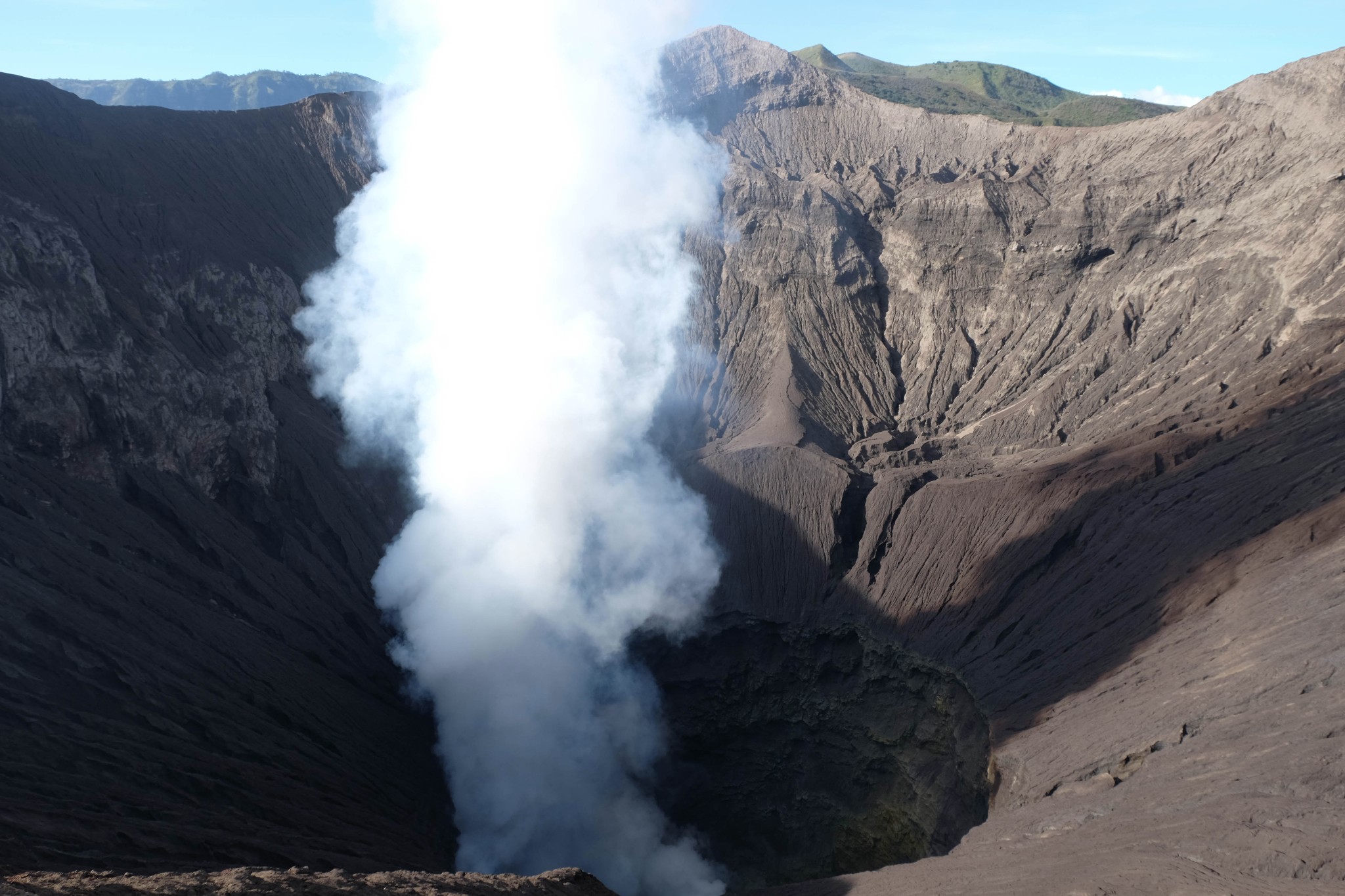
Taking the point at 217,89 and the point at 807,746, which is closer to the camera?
the point at 807,746

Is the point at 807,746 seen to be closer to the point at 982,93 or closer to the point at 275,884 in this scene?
the point at 275,884

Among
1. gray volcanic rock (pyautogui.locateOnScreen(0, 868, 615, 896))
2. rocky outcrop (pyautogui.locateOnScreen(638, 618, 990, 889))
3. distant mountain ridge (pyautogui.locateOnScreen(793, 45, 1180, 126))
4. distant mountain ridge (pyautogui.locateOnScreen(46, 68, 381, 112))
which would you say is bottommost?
gray volcanic rock (pyautogui.locateOnScreen(0, 868, 615, 896))

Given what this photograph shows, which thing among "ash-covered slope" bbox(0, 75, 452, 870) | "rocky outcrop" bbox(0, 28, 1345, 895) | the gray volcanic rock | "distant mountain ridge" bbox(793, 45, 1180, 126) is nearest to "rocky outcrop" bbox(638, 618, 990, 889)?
"rocky outcrop" bbox(0, 28, 1345, 895)

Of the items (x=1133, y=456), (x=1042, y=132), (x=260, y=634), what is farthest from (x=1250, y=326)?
(x=260, y=634)

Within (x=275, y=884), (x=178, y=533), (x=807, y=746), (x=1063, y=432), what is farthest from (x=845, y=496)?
(x=275, y=884)

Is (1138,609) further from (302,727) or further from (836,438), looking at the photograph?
(302,727)

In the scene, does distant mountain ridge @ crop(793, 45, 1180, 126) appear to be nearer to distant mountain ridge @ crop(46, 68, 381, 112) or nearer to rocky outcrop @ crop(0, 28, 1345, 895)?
rocky outcrop @ crop(0, 28, 1345, 895)

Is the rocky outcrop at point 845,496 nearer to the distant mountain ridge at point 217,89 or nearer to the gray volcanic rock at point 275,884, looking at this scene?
the gray volcanic rock at point 275,884
